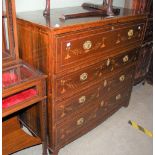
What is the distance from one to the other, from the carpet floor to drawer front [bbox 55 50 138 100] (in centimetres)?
67

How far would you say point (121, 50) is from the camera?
1955 mm

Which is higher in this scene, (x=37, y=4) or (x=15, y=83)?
(x=37, y=4)

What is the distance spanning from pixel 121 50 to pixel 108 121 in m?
0.91

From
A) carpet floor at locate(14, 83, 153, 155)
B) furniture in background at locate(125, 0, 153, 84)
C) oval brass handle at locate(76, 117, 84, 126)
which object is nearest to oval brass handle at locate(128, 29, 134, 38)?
furniture in background at locate(125, 0, 153, 84)

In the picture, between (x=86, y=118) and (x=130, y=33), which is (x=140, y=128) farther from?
(x=130, y=33)

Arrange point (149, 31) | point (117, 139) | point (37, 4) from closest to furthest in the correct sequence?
point (37, 4) < point (117, 139) < point (149, 31)

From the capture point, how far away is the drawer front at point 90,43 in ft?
4.64

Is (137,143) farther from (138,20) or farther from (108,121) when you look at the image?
(138,20)

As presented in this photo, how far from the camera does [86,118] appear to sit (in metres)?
1.99

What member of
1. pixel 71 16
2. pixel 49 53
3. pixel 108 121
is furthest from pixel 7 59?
pixel 108 121

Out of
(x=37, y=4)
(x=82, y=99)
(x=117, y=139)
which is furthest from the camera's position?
(x=117, y=139)

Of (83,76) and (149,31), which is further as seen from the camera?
(149,31)

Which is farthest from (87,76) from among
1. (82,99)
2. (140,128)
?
(140,128)

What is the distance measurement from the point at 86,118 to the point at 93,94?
0.86ft
